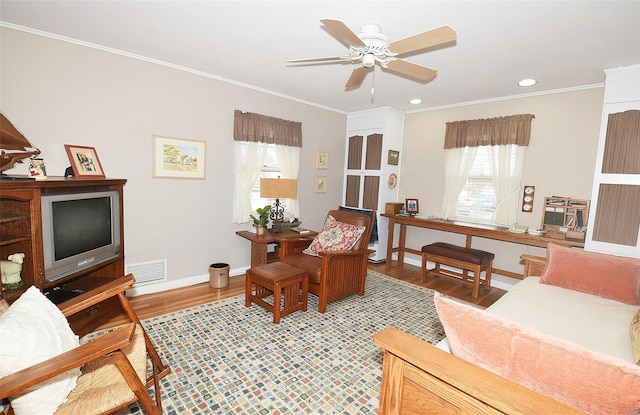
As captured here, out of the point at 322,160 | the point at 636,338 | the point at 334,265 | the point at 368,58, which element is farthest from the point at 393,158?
the point at 636,338

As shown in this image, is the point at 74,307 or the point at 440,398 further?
the point at 74,307

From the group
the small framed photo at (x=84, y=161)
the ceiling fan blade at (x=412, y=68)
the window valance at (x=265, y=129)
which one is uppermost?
the ceiling fan blade at (x=412, y=68)

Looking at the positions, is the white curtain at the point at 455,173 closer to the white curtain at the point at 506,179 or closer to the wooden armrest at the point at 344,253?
the white curtain at the point at 506,179

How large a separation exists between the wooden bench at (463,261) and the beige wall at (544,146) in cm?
43

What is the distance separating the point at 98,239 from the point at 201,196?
1.22 meters

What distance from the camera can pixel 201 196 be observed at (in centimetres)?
355

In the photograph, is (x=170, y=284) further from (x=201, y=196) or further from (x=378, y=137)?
(x=378, y=137)

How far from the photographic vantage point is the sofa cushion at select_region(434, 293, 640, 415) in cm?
82

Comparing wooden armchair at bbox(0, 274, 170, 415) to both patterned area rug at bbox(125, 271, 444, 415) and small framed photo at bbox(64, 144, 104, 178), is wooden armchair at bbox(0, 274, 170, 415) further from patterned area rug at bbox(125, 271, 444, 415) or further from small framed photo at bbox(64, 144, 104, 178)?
small framed photo at bbox(64, 144, 104, 178)

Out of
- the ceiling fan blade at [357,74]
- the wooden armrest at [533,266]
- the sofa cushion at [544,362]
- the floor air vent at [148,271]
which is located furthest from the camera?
the floor air vent at [148,271]

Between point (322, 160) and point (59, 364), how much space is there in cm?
404

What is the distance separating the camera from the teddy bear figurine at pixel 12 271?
196cm

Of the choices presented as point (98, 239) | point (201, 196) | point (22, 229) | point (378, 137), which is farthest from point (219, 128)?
point (378, 137)

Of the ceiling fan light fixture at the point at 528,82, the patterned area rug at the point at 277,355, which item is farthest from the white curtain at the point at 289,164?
the ceiling fan light fixture at the point at 528,82
